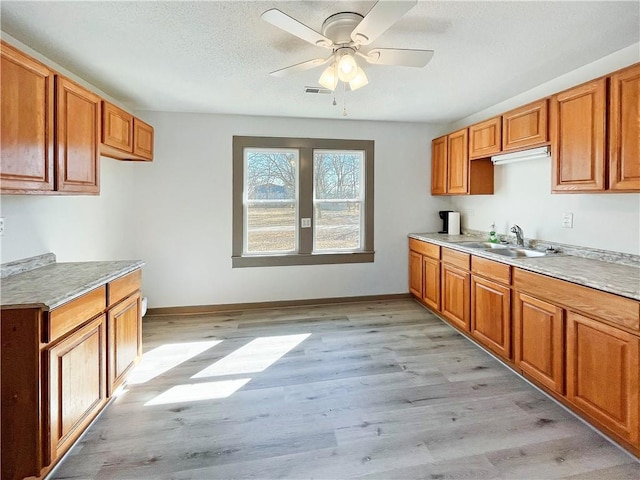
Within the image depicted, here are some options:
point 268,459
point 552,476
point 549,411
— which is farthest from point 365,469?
point 549,411

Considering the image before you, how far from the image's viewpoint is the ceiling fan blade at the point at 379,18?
143 centimetres

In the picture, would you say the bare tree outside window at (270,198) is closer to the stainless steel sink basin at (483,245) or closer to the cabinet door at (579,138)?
the stainless steel sink basin at (483,245)

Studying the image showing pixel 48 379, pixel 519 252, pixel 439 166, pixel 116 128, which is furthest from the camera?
pixel 439 166

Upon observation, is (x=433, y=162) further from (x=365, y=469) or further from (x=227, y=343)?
(x=365, y=469)

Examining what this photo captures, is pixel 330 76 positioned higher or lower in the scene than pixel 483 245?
higher

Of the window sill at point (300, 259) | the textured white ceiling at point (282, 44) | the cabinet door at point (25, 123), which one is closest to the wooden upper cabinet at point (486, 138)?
the textured white ceiling at point (282, 44)

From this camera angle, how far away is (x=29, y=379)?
1.52 metres

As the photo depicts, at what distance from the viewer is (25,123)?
182 cm

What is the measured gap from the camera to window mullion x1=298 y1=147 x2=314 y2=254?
4.21 meters

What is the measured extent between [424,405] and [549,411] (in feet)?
2.67

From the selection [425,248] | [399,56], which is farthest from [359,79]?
[425,248]

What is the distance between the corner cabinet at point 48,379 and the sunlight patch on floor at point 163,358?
57cm

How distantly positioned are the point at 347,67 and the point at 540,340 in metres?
2.29

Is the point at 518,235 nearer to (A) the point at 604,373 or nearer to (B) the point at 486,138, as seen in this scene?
(B) the point at 486,138
